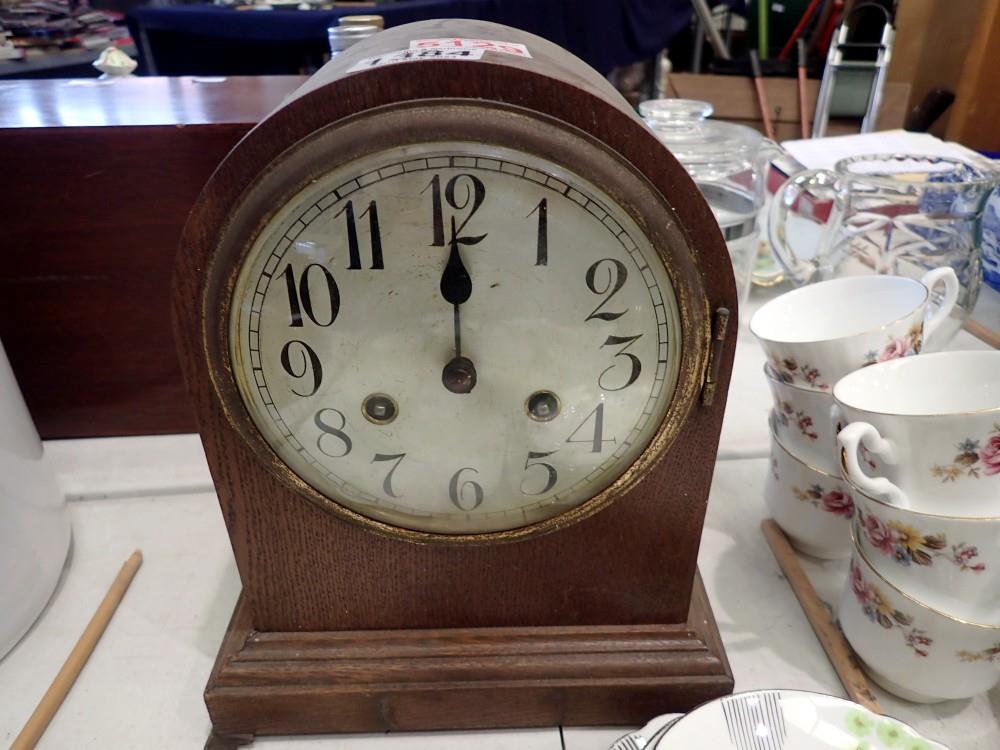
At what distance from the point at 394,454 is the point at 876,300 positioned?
0.50 meters

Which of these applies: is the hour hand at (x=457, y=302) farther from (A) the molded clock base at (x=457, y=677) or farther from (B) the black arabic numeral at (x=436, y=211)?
(A) the molded clock base at (x=457, y=677)

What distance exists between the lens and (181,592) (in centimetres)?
71

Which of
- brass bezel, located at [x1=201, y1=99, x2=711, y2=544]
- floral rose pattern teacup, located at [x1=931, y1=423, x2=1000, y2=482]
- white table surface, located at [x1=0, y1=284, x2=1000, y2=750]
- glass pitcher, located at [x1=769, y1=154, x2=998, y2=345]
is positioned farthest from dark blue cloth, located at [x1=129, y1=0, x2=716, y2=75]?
floral rose pattern teacup, located at [x1=931, y1=423, x2=1000, y2=482]

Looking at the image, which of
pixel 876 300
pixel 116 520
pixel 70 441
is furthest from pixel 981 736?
pixel 70 441

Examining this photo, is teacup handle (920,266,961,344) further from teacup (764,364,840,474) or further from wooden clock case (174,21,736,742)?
wooden clock case (174,21,736,742)

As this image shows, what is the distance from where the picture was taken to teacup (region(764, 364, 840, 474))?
636mm

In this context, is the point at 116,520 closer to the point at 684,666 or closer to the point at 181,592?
the point at 181,592

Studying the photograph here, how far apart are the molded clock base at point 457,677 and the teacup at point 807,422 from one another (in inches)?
7.5

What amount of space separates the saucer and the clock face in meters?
0.17

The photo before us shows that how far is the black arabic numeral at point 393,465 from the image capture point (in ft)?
1.66

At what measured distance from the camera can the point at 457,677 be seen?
1.84 ft

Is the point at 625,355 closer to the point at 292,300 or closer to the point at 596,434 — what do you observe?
the point at 596,434

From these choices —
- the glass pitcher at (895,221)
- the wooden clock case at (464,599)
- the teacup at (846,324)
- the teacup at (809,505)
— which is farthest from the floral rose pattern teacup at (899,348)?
the glass pitcher at (895,221)

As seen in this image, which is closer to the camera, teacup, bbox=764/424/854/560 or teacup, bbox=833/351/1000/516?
teacup, bbox=833/351/1000/516
